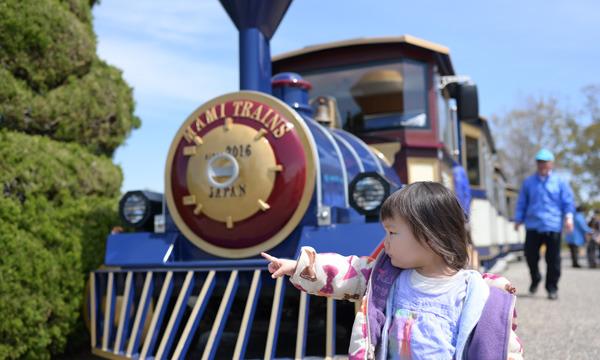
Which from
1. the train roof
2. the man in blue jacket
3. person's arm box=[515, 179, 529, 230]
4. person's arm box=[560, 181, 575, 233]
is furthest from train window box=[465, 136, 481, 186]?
the train roof

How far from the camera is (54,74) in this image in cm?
365

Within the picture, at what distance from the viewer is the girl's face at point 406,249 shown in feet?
4.94

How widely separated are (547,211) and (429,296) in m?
4.42

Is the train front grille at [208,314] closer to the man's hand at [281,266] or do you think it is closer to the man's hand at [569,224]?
the man's hand at [281,266]

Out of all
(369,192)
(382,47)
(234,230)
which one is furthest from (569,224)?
(234,230)

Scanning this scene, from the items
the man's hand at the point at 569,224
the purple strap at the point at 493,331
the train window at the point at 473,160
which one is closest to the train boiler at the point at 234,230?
the purple strap at the point at 493,331

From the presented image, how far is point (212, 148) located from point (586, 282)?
6895mm

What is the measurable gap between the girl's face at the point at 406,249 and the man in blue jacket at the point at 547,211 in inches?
169

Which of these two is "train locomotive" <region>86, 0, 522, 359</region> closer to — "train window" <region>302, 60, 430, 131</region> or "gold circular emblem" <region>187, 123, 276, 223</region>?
"gold circular emblem" <region>187, 123, 276, 223</region>

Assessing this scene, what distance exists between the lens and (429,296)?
59.4 inches

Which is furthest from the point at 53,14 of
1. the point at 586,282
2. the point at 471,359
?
the point at 586,282

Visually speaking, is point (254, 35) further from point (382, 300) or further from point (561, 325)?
point (561, 325)

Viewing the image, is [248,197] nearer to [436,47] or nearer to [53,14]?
[53,14]

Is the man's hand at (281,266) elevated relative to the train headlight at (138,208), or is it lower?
lower
